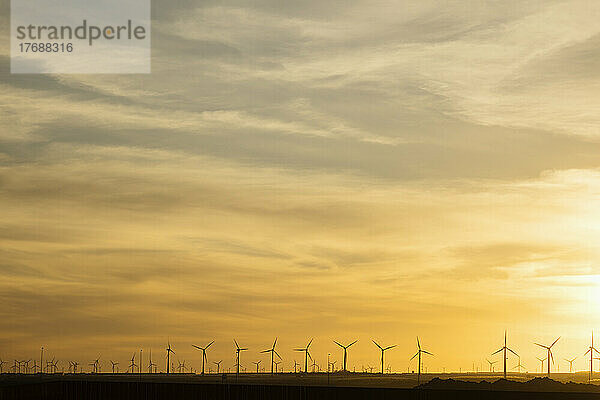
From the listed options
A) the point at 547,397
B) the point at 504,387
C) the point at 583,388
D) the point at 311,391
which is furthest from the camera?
the point at 504,387

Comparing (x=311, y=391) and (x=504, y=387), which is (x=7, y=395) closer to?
(x=311, y=391)

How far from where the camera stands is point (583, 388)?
156m

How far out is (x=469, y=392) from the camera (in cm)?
11088

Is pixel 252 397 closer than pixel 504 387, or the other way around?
pixel 252 397

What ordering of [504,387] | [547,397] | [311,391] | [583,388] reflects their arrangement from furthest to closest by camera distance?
[504,387]
[583,388]
[311,391]
[547,397]

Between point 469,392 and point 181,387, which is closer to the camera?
point 469,392

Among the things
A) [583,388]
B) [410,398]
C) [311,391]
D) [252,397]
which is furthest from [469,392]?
[583,388]

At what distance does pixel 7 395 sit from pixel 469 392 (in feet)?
193

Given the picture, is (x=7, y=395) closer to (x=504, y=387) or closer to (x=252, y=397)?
(x=252, y=397)

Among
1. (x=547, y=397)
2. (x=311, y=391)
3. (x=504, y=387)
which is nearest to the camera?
(x=547, y=397)

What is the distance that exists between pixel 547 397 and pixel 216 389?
43581 millimetres

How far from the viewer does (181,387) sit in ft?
402

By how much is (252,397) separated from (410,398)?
21.9 meters

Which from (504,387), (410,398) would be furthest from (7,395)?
(504,387)
